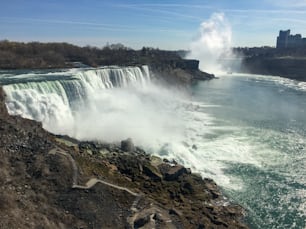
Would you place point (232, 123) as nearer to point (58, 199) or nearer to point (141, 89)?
point (141, 89)

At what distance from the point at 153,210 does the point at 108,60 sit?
45.0 m

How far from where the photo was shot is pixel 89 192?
12.7 meters

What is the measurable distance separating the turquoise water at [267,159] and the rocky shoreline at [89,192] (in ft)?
4.60

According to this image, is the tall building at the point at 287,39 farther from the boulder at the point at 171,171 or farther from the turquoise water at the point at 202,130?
the boulder at the point at 171,171

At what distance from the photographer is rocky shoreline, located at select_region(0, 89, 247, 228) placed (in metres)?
11.7

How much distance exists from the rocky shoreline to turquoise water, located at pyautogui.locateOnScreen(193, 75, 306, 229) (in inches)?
55.2

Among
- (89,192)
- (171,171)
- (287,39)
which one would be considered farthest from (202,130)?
(287,39)

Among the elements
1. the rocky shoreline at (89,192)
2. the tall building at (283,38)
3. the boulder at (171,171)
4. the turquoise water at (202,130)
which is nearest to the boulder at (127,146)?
the turquoise water at (202,130)

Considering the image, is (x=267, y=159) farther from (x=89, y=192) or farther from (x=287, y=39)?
(x=287, y=39)

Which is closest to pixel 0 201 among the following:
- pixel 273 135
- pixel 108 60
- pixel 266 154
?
pixel 266 154

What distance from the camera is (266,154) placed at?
73.2ft

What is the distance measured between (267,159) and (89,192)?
41.6ft

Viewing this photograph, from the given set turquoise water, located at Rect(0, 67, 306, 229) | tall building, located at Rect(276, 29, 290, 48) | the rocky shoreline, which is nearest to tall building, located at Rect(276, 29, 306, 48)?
tall building, located at Rect(276, 29, 290, 48)

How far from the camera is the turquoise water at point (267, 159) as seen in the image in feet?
51.3
